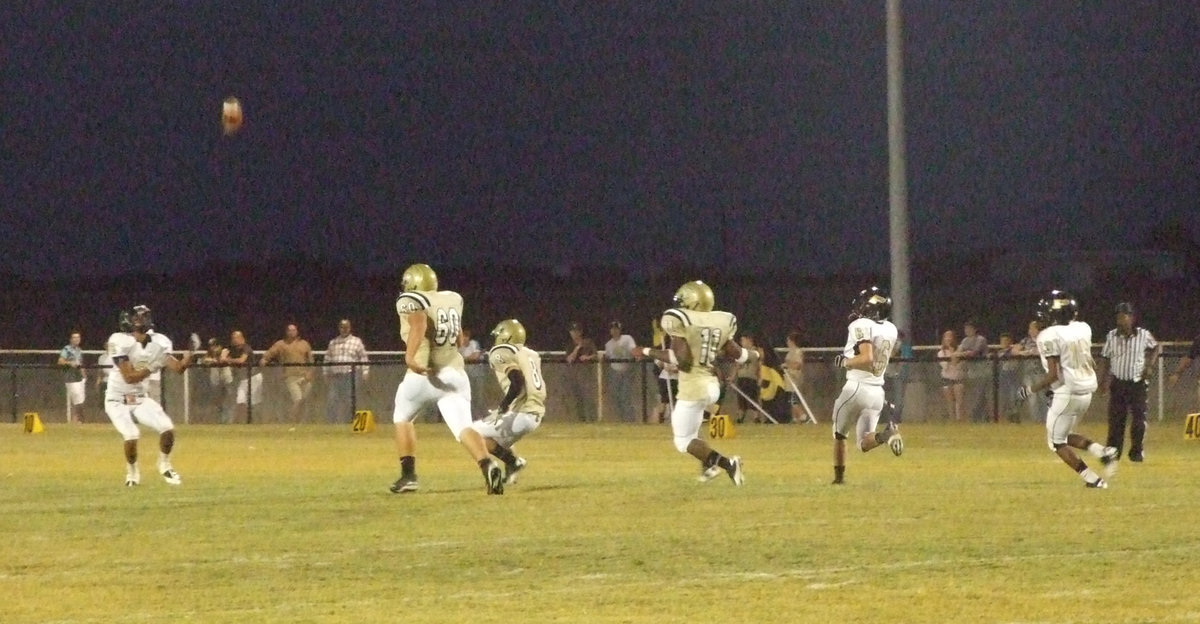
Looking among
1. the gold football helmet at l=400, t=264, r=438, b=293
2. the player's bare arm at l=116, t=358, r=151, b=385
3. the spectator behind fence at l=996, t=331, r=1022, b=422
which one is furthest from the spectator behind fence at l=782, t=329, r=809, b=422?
the gold football helmet at l=400, t=264, r=438, b=293

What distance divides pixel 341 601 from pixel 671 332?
7.31m

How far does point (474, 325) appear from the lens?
61000mm

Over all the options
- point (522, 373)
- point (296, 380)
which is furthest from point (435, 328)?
point (296, 380)

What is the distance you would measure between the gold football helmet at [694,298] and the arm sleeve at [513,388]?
5.33ft

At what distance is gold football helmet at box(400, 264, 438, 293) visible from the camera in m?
16.3

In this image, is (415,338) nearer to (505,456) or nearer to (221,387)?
(505,456)

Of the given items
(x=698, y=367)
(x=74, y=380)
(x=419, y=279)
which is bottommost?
(x=74, y=380)

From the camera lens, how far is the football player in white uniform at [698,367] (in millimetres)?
16547

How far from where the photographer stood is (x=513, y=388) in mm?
17438

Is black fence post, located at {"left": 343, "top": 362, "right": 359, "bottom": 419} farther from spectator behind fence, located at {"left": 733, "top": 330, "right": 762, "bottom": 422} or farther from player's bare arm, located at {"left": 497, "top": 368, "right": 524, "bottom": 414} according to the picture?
player's bare arm, located at {"left": 497, "top": 368, "right": 524, "bottom": 414}

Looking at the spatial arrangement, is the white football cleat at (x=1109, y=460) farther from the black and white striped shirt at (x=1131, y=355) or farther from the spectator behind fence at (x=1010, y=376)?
the spectator behind fence at (x=1010, y=376)

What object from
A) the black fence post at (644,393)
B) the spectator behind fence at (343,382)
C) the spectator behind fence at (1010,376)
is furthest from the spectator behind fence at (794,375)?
the spectator behind fence at (343,382)

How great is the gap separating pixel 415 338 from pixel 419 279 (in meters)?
0.70

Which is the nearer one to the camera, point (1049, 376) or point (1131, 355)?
point (1049, 376)
